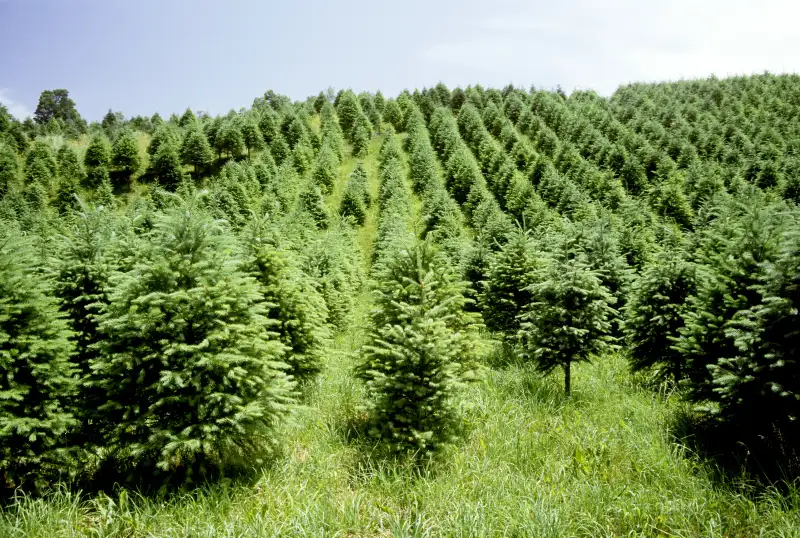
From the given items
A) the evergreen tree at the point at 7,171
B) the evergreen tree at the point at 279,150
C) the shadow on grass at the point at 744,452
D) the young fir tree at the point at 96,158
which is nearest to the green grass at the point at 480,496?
A: the shadow on grass at the point at 744,452

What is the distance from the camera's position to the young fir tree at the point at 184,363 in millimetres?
5988

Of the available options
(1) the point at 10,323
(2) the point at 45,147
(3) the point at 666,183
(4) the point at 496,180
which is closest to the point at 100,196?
(2) the point at 45,147

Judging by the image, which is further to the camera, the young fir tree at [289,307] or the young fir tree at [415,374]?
the young fir tree at [289,307]

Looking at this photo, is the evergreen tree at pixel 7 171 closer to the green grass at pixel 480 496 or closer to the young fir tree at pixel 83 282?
the young fir tree at pixel 83 282

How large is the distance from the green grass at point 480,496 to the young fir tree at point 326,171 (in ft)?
143

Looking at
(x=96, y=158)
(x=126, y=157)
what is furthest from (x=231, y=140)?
(x=96, y=158)

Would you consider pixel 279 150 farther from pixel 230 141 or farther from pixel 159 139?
pixel 159 139

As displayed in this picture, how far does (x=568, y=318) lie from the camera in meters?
9.52

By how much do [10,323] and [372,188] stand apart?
159ft

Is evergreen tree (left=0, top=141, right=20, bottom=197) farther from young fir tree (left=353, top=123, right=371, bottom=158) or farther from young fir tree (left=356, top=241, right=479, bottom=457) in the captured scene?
young fir tree (left=356, top=241, right=479, bottom=457)

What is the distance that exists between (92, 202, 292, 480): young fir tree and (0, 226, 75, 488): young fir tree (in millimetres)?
552

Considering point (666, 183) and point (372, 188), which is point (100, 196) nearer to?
point (372, 188)

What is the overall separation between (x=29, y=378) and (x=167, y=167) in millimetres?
54141

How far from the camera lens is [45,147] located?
52.4m
